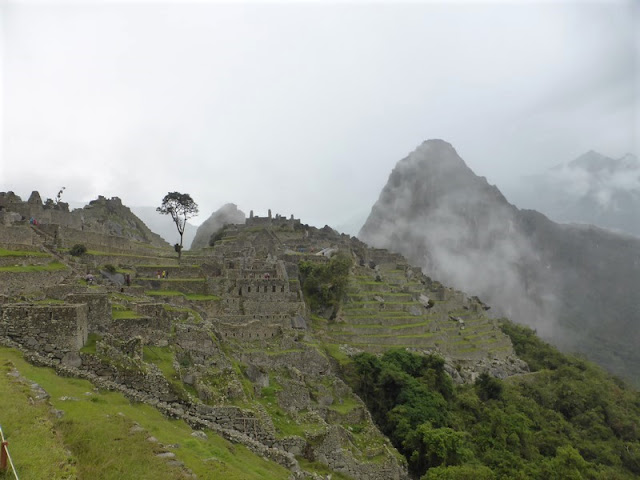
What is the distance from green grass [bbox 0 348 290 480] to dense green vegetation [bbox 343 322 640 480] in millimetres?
14322

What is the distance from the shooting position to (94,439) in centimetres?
768

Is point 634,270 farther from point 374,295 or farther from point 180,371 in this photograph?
point 180,371

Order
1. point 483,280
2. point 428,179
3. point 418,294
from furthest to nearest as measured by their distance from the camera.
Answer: point 428,179
point 483,280
point 418,294

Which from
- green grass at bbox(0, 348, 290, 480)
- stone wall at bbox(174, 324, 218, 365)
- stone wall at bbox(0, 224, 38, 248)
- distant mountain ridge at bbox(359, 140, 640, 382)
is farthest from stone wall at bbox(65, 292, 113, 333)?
distant mountain ridge at bbox(359, 140, 640, 382)

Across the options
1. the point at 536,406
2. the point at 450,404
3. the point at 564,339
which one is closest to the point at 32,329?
the point at 450,404

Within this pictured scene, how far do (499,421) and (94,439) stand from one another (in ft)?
98.9

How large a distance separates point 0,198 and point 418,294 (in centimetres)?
4003

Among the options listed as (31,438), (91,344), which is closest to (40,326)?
(91,344)

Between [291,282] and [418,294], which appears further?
[418,294]

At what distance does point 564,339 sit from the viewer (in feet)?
262

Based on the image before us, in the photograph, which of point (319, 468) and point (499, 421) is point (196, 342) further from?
point (499, 421)

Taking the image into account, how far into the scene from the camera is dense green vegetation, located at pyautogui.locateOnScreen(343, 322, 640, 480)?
74.3 feet

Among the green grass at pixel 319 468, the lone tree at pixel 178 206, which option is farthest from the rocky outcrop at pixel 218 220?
the green grass at pixel 319 468

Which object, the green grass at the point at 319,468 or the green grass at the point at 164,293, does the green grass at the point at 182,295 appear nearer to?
the green grass at the point at 164,293
